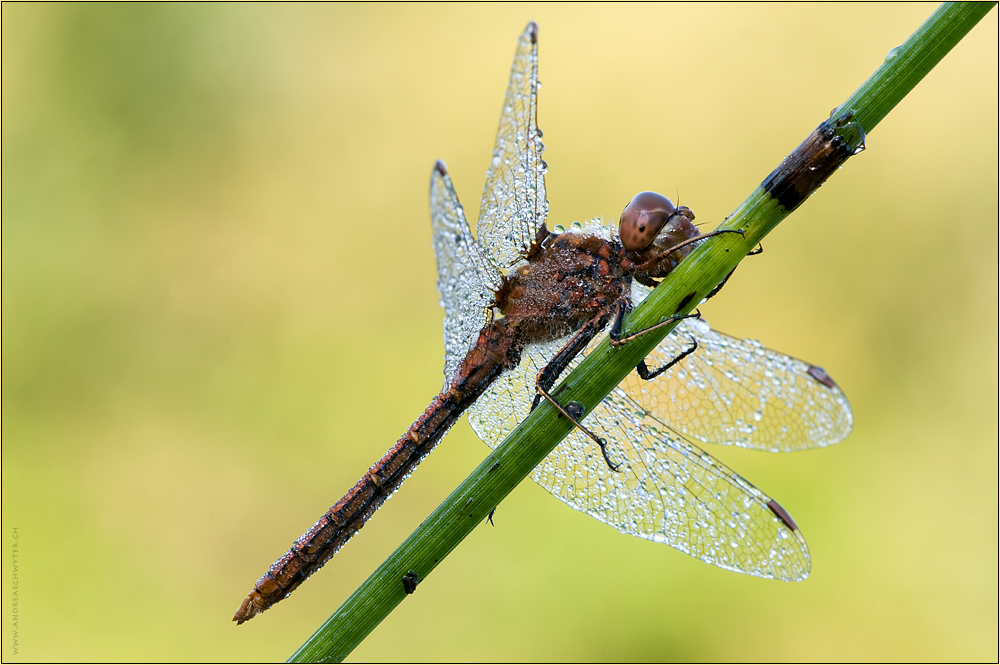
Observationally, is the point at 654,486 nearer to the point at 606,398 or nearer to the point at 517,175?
the point at 606,398

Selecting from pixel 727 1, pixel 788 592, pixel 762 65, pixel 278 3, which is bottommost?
pixel 788 592

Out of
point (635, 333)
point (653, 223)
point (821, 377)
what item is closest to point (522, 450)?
point (635, 333)

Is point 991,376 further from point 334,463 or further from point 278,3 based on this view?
point 278,3

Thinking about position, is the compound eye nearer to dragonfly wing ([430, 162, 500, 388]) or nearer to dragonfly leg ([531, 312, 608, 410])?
dragonfly leg ([531, 312, 608, 410])

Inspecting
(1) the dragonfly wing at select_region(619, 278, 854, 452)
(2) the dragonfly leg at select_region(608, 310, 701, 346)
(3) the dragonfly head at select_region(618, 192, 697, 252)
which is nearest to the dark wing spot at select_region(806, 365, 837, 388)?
(1) the dragonfly wing at select_region(619, 278, 854, 452)

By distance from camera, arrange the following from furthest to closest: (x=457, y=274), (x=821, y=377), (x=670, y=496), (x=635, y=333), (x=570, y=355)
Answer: (x=821, y=377) → (x=670, y=496) → (x=457, y=274) → (x=570, y=355) → (x=635, y=333)

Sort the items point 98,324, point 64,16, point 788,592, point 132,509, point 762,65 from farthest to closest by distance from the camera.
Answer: point 762,65 < point 64,16 < point 98,324 < point 132,509 < point 788,592

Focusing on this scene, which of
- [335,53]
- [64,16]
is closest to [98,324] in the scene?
[64,16]
